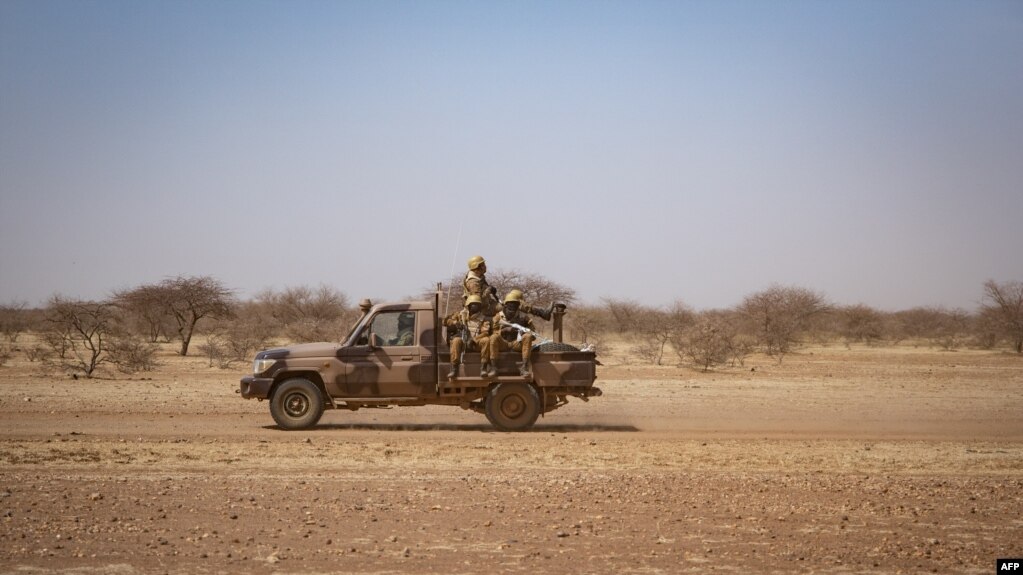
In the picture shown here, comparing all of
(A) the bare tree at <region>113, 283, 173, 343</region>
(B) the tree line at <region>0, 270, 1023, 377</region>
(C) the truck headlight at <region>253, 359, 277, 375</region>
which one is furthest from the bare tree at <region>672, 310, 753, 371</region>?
(A) the bare tree at <region>113, 283, 173, 343</region>

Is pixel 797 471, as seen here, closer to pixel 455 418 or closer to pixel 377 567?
pixel 377 567

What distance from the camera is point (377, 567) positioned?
756cm

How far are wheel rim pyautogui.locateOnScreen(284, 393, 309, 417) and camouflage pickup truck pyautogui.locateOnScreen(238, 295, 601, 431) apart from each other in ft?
0.05

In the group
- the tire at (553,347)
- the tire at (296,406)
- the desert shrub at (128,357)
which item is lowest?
the tire at (296,406)

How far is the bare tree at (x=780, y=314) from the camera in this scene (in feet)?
145

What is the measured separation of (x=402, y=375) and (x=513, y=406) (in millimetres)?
1906

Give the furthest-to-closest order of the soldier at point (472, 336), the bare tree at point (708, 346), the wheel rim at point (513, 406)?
1. the bare tree at point (708, 346)
2. the wheel rim at point (513, 406)
3. the soldier at point (472, 336)

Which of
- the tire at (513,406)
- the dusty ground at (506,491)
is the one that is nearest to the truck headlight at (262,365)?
the dusty ground at (506,491)

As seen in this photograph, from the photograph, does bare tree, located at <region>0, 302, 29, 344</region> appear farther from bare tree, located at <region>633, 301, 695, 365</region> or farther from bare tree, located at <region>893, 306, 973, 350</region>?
bare tree, located at <region>893, 306, 973, 350</region>

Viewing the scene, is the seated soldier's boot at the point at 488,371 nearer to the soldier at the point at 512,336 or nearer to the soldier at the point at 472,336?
the soldier at the point at 472,336

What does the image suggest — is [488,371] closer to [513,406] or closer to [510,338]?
[510,338]

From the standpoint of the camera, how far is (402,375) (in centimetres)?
1540

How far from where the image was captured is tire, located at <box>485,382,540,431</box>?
15672 millimetres

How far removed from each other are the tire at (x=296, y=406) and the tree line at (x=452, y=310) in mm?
2681
